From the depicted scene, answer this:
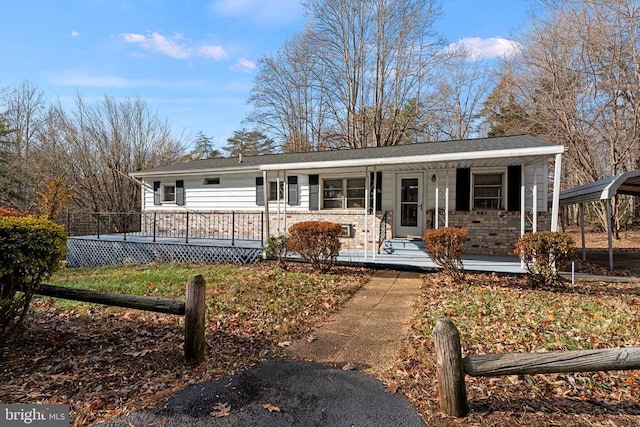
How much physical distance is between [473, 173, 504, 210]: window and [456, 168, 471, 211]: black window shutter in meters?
0.21

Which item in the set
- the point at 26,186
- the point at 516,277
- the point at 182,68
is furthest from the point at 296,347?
the point at 26,186

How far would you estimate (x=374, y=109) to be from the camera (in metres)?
19.4

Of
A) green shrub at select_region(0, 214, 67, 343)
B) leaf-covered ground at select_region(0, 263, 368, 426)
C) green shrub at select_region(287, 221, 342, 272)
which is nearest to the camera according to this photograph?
leaf-covered ground at select_region(0, 263, 368, 426)

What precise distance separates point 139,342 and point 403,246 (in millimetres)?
7449

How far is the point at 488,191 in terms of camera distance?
9.30 metres

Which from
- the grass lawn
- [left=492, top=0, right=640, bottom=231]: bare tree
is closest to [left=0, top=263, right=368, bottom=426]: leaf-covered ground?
the grass lawn

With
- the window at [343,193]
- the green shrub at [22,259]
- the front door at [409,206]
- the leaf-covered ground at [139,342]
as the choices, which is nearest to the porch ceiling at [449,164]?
the front door at [409,206]

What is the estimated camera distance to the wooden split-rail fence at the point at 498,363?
226 centimetres

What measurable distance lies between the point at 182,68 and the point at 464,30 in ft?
48.3

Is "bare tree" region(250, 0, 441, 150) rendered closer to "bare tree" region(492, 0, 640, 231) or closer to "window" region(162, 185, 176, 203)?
"bare tree" region(492, 0, 640, 231)

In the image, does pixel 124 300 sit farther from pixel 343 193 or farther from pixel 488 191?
pixel 488 191

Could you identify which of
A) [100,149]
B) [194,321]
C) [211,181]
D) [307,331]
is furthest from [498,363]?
[100,149]

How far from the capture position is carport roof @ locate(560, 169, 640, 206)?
6.84 m

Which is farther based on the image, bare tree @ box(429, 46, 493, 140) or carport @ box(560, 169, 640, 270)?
bare tree @ box(429, 46, 493, 140)
